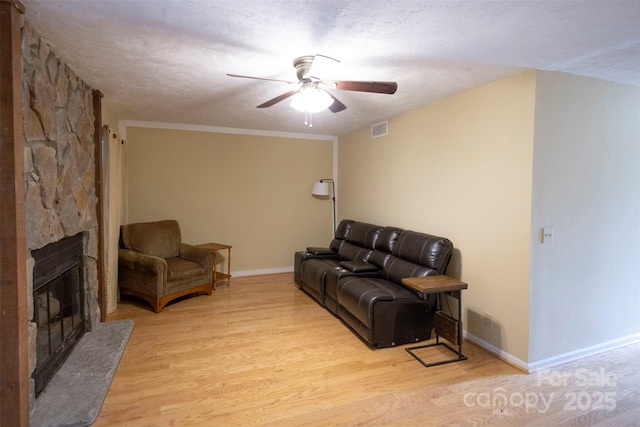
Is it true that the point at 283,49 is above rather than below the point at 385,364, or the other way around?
above

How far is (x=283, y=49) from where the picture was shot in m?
2.23

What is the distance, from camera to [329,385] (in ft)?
8.09

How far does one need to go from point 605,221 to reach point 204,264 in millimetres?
4216

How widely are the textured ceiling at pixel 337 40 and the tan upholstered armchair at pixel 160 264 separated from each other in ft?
6.03

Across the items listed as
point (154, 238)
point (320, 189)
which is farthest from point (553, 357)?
point (154, 238)

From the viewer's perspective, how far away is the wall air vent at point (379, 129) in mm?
4418

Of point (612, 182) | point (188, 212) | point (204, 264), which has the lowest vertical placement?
point (204, 264)

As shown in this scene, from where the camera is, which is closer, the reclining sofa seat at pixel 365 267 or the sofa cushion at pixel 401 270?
the sofa cushion at pixel 401 270

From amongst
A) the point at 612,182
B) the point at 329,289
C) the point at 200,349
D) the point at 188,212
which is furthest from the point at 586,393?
the point at 188,212

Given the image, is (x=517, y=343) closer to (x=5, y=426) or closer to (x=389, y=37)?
(x=389, y=37)

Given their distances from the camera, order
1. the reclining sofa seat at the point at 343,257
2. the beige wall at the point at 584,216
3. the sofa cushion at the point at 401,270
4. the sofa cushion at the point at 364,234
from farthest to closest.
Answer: the sofa cushion at the point at 364,234
the reclining sofa seat at the point at 343,257
the sofa cushion at the point at 401,270
the beige wall at the point at 584,216

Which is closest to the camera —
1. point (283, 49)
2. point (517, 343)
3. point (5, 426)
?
point (5, 426)

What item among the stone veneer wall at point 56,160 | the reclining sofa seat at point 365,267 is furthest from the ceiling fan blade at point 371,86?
the reclining sofa seat at point 365,267

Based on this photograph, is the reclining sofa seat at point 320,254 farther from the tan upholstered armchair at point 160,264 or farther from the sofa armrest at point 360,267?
the tan upholstered armchair at point 160,264
